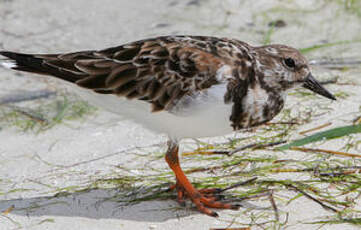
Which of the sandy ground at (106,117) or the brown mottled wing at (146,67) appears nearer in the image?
the brown mottled wing at (146,67)

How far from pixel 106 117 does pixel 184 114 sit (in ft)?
6.60

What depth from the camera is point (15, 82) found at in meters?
6.57

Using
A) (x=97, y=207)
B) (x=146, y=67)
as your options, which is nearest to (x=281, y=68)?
(x=146, y=67)

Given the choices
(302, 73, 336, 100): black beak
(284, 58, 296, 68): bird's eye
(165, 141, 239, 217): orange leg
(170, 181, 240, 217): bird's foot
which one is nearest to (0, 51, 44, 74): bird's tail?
(165, 141, 239, 217): orange leg

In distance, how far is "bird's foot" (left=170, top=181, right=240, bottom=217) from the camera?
414 centimetres

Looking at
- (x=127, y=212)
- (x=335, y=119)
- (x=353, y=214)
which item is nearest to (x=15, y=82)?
(x=127, y=212)

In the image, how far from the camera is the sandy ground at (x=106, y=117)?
4074 millimetres

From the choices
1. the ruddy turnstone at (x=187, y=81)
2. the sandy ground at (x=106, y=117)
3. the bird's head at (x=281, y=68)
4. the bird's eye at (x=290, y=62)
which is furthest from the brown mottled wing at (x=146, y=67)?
Answer: the sandy ground at (x=106, y=117)

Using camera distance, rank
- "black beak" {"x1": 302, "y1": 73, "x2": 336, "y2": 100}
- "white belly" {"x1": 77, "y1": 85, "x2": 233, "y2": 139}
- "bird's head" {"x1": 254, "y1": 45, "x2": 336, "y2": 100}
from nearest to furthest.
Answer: "white belly" {"x1": 77, "y1": 85, "x2": 233, "y2": 139}, "bird's head" {"x1": 254, "y1": 45, "x2": 336, "y2": 100}, "black beak" {"x1": 302, "y1": 73, "x2": 336, "y2": 100}

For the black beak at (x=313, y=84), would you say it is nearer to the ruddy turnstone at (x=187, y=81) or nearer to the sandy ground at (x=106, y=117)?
the ruddy turnstone at (x=187, y=81)

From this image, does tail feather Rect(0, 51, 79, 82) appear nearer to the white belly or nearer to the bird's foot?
the white belly

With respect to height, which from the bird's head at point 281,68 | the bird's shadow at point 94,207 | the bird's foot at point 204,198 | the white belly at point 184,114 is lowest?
the bird's shadow at point 94,207

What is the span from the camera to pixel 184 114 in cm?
392

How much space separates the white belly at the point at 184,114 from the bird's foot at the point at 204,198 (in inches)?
17.5
